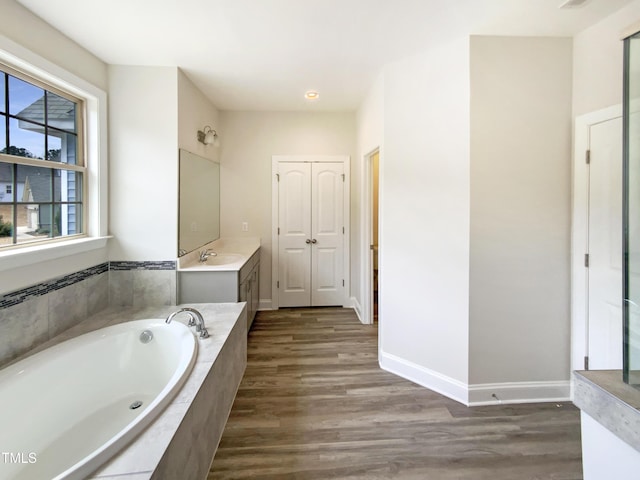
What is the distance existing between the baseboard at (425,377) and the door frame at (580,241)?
81cm

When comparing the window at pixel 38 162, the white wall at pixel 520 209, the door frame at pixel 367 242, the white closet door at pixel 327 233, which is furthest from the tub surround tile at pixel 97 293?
the white wall at pixel 520 209

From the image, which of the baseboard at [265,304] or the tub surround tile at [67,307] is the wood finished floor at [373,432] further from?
the baseboard at [265,304]

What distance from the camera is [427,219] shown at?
2.37 m

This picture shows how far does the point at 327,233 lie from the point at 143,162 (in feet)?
7.56

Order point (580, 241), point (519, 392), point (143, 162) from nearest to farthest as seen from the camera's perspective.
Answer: point (580, 241) < point (519, 392) < point (143, 162)

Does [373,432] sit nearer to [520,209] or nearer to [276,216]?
[520,209]

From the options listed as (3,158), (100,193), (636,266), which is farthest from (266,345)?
Answer: (636,266)

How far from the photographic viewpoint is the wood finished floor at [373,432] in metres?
1.65

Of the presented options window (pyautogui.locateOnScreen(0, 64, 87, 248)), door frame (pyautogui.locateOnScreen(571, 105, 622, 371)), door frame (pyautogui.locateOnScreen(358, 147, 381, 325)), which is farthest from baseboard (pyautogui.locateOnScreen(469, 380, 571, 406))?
window (pyautogui.locateOnScreen(0, 64, 87, 248))

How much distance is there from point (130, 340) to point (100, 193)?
47.9 inches

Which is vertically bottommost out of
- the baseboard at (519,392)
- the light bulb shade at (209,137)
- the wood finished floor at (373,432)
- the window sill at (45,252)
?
the wood finished floor at (373,432)

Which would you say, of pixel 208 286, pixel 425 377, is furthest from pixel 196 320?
pixel 425 377

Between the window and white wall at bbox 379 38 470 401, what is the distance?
2436 mm

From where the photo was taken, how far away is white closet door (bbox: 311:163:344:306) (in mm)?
4125
